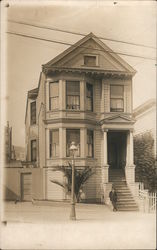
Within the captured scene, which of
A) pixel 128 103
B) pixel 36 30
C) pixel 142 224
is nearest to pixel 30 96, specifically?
pixel 36 30

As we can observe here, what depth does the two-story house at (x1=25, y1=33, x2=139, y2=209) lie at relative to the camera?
16.6 ft

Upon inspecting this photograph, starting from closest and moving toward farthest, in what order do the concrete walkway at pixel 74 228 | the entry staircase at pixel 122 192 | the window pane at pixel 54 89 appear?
the concrete walkway at pixel 74 228
the entry staircase at pixel 122 192
the window pane at pixel 54 89

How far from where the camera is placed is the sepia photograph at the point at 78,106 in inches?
199

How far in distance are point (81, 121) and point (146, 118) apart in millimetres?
739

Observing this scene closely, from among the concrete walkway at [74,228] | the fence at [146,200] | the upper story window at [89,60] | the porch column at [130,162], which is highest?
the upper story window at [89,60]

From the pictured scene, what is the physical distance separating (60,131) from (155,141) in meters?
1.08

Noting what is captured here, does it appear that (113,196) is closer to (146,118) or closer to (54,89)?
(146,118)

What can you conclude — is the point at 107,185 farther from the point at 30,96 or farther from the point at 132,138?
the point at 30,96

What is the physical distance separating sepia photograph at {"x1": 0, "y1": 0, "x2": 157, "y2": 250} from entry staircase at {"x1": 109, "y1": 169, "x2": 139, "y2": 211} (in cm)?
1

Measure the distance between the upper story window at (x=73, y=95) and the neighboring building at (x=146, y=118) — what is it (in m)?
0.71

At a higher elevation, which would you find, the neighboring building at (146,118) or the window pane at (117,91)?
the window pane at (117,91)

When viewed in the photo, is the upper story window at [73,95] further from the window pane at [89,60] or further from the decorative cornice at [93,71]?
the window pane at [89,60]

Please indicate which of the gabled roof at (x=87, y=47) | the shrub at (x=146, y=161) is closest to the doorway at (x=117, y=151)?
the shrub at (x=146, y=161)

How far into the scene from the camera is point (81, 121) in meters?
5.07
